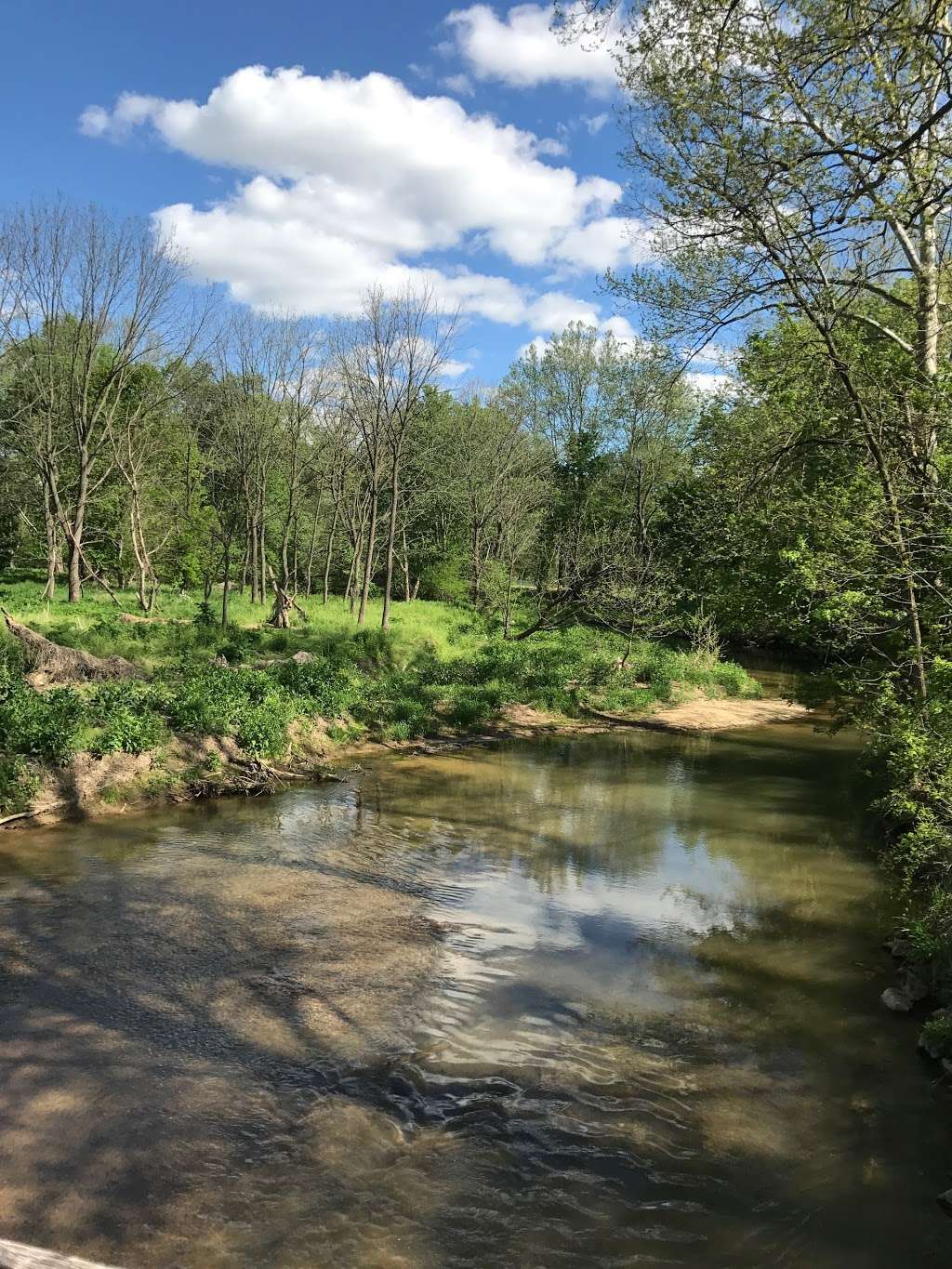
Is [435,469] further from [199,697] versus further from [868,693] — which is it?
[868,693]

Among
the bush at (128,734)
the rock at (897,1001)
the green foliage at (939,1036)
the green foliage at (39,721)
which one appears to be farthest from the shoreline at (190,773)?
the green foliage at (939,1036)

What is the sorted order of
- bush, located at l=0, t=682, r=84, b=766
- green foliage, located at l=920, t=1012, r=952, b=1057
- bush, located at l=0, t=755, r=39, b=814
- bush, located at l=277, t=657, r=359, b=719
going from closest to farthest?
green foliage, located at l=920, t=1012, r=952, b=1057
bush, located at l=0, t=755, r=39, b=814
bush, located at l=0, t=682, r=84, b=766
bush, located at l=277, t=657, r=359, b=719

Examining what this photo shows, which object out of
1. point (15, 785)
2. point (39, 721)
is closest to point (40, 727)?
point (39, 721)

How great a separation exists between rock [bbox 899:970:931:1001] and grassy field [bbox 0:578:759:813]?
1076cm

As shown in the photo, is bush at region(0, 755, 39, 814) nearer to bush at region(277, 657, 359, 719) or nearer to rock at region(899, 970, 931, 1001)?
bush at region(277, 657, 359, 719)

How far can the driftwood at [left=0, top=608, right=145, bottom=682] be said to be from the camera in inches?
591

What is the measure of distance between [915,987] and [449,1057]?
4.58 metres

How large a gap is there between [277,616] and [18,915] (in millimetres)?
18517

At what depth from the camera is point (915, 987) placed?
7.73 m

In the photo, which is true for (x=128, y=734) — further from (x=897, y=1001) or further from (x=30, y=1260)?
(x=897, y=1001)

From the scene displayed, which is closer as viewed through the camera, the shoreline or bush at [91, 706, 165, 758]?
the shoreline

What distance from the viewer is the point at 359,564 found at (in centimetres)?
3866

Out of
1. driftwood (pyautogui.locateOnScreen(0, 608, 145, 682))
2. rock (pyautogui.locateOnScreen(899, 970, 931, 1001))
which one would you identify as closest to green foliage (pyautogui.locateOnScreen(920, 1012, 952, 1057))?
rock (pyautogui.locateOnScreen(899, 970, 931, 1001))

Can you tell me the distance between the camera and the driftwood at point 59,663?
15.0m
